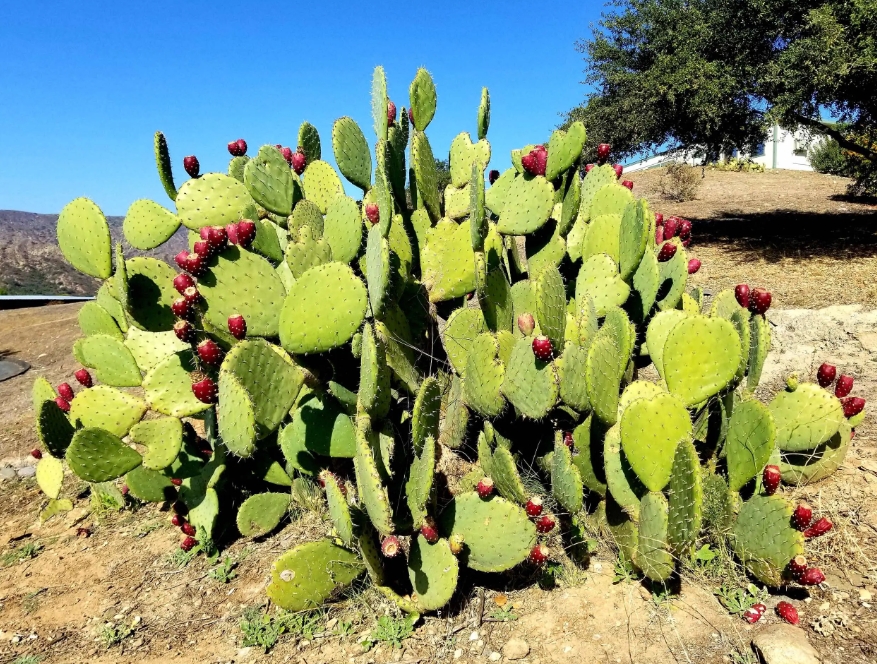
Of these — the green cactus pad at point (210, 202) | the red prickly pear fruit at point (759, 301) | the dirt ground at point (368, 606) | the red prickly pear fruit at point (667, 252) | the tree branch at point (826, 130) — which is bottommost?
the dirt ground at point (368, 606)

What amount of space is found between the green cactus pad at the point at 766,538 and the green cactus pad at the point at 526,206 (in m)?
1.49

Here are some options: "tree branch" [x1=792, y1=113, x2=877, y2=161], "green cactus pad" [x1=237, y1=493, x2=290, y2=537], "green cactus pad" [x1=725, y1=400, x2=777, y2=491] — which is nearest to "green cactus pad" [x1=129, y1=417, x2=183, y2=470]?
"green cactus pad" [x1=237, y1=493, x2=290, y2=537]

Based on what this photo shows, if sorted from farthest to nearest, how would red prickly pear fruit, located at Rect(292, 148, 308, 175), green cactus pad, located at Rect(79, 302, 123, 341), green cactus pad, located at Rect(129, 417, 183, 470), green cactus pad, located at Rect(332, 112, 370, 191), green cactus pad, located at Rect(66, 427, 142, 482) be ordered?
red prickly pear fruit, located at Rect(292, 148, 308, 175)
green cactus pad, located at Rect(79, 302, 123, 341)
green cactus pad, located at Rect(332, 112, 370, 191)
green cactus pad, located at Rect(129, 417, 183, 470)
green cactus pad, located at Rect(66, 427, 142, 482)

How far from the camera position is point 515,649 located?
205cm

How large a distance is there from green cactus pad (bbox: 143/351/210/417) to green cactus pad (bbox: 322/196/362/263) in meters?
0.80

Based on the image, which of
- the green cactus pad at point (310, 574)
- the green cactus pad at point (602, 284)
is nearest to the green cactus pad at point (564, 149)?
the green cactus pad at point (602, 284)

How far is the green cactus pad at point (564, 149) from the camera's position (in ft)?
9.42

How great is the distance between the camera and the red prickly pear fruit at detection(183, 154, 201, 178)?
9.57 feet

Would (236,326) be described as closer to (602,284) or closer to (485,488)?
(485,488)

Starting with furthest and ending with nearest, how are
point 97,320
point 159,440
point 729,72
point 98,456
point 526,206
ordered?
point 729,72
point 97,320
point 526,206
point 159,440
point 98,456

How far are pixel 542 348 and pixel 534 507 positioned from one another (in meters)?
0.57

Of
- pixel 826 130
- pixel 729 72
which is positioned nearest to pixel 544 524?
pixel 729 72

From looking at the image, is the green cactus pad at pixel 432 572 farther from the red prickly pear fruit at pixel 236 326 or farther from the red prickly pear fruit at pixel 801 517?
the red prickly pear fruit at pixel 801 517

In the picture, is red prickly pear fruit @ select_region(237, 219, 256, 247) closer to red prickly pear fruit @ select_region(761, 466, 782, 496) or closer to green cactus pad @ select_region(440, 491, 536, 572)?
green cactus pad @ select_region(440, 491, 536, 572)
